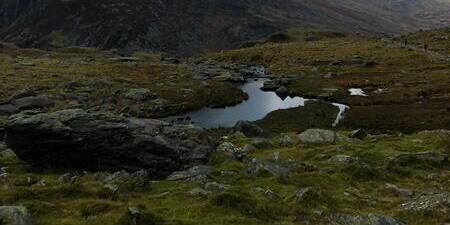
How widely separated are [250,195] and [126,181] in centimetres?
633

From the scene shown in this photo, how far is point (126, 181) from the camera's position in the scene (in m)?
25.9

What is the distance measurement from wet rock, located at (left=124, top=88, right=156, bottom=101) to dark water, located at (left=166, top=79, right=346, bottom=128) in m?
10.4

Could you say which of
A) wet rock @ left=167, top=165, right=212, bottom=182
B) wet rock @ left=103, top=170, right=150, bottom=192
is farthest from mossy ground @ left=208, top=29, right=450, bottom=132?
wet rock @ left=103, top=170, right=150, bottom=192

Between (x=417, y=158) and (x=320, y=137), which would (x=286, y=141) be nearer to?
(x=320, y=137)

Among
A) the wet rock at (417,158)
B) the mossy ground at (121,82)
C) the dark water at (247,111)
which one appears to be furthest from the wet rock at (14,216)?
the dark water at (247,111)

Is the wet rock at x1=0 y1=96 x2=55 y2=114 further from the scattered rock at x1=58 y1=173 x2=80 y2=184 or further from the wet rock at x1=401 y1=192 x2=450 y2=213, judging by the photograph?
the wet rock at x1=401 y1=192 x2=450 y2=213

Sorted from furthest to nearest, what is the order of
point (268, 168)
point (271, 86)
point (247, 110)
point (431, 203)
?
point (271, 86)
point (247, 110)
point (268, 168)
point (431, 203)

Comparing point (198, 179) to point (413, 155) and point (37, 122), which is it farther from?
point (413, 155)

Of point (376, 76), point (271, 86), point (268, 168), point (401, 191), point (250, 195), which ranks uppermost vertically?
point (250, 195)

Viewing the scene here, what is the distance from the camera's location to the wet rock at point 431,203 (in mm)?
23750

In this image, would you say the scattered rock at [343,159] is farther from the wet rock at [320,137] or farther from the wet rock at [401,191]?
the wet rock at [320,137]

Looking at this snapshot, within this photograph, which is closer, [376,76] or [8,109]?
[8,109]

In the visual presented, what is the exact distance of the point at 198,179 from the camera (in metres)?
27.8

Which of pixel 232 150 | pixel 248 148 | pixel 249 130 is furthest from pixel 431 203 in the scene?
pixel 249 130
